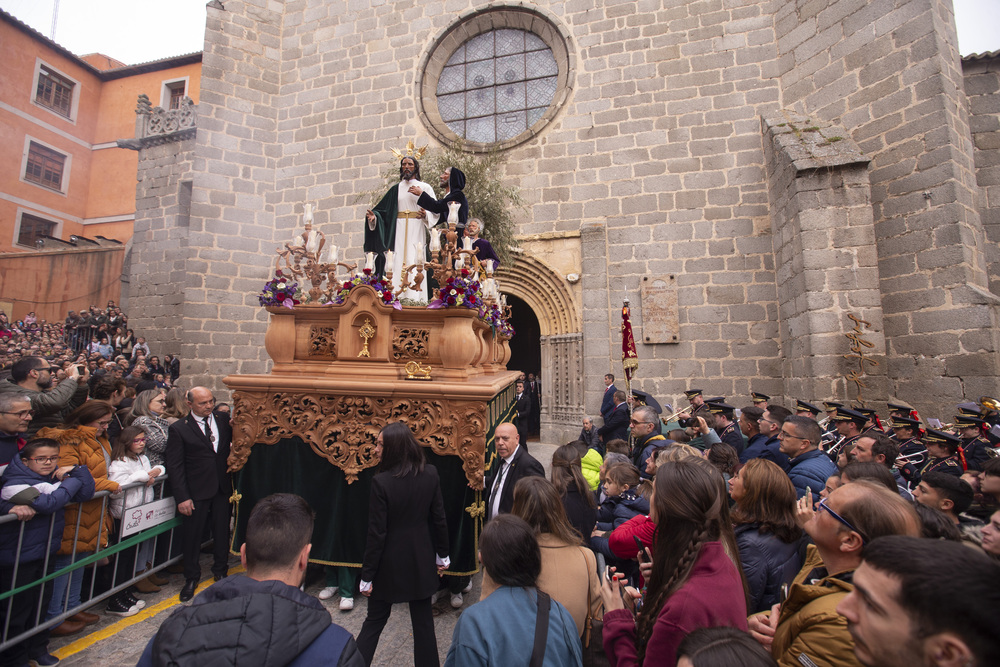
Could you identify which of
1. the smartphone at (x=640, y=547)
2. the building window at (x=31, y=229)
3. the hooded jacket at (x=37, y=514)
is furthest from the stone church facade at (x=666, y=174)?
the building window at (x=31, y=229)

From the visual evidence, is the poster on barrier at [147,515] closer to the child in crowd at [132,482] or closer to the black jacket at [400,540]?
the child in crowd at [132,482]

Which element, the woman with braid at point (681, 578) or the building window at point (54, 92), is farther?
the building window at point (54, 92)

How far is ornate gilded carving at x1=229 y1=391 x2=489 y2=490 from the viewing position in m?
3.75

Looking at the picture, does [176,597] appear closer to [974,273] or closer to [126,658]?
[126,658]

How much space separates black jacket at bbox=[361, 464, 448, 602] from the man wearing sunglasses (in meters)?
1.84

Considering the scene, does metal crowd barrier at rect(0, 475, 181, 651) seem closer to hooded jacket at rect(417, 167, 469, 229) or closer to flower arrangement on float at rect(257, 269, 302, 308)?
flower arrangement on float at rect(257, 269, 302, 308)

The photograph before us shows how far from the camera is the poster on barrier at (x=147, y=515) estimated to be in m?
3.61

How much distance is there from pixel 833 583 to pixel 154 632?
4.23 meters

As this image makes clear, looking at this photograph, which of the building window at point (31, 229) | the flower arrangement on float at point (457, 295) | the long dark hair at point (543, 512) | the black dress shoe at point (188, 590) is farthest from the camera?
the building window at point (31, 229)

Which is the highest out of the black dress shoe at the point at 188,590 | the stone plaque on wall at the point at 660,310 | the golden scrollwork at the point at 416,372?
the stone plaque on wall at the point at 660,310

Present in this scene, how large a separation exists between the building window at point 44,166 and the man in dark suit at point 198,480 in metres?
24.4

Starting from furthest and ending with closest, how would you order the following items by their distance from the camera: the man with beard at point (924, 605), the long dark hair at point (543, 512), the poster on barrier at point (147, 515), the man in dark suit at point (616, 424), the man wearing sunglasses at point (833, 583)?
the man in dark suit at point (616, 424) < the poster on barrier at point (147, 515) < the long dark hair at point (543, 512) < the man wearing sunglasses at point (833, 583) < the man with beard at point (924, 605)

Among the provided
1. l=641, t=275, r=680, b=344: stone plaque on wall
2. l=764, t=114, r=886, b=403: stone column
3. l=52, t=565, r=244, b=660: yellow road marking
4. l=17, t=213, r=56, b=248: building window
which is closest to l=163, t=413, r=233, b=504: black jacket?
l=52, t=565, r=244, b=660: yellow road marking

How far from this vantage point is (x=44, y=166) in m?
20.3
